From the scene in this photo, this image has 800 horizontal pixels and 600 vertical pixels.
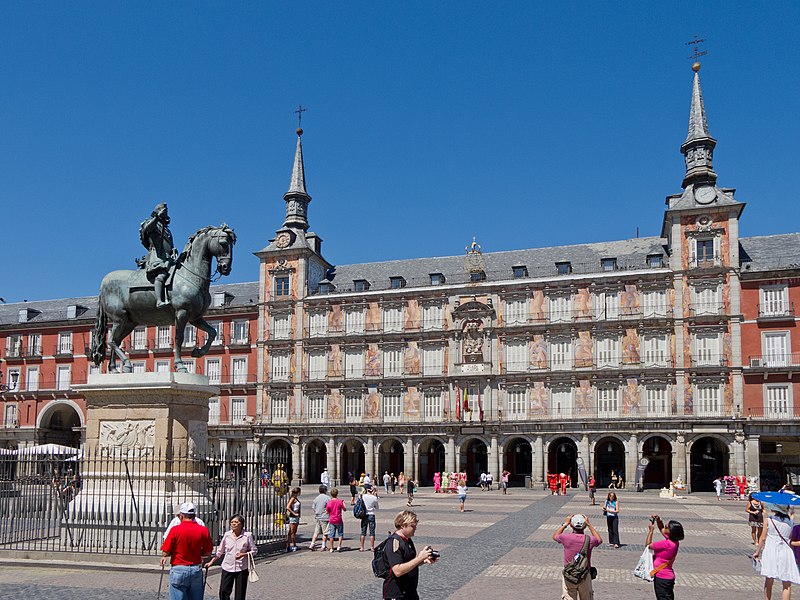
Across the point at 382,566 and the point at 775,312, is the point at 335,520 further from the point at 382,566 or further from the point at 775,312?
the point at 775,312

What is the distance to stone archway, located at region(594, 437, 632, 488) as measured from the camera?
5262cm

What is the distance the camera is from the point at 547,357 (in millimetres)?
53031

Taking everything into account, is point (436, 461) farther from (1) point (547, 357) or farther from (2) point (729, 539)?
(2) point (729, 539)

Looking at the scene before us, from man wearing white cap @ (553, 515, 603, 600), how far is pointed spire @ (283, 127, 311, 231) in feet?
179

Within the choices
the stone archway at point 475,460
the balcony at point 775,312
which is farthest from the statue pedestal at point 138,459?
the balcony at point 775,312

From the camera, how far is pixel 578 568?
919cm

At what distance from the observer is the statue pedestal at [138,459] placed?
1447 centimetres

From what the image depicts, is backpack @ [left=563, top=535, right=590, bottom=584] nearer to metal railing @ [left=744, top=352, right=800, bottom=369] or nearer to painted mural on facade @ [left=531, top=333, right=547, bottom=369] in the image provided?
metal railing @ [left=744, top=352, right=800, bottom=369]

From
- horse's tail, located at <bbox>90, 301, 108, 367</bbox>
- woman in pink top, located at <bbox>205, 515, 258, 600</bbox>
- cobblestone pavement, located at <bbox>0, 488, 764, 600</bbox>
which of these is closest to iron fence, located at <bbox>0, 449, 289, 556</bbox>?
cobblestone pavement, located at <bbox>0, 488, 764, 600</bbox>

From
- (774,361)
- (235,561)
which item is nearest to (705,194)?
(774,361)

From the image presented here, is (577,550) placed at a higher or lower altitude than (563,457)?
higher

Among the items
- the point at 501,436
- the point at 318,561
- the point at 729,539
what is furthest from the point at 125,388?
the point at 501,436

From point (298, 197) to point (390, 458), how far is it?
22.5 metres

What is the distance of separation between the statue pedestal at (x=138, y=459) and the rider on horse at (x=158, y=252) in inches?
75.9
